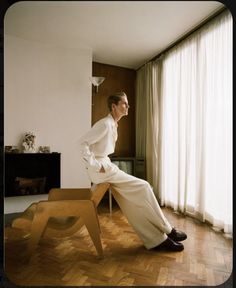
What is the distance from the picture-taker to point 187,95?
74.4 inches

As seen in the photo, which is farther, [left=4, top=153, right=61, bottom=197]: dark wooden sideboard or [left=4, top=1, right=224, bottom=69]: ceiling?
[left=4, top=153, right=61, bottom=197]: dark wooden sideboard

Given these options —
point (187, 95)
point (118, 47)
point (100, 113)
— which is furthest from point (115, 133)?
point (187, 95)

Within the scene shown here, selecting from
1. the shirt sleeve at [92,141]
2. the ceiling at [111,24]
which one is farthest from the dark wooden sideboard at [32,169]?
the ceiling at [111,24]

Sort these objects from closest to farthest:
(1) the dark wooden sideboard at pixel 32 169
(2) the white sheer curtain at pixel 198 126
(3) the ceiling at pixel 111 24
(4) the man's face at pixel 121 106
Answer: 1. (3) the ceiling at pixel 111 24
2. (1) the dark wooden sideboard at pixel 32 169
3. (4) the man's face at pixel 121 106
4. (2) the white sheer curtain at pixel 198 126

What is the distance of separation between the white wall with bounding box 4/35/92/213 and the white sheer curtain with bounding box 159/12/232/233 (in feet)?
2.25

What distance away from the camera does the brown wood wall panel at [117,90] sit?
4.87 ft

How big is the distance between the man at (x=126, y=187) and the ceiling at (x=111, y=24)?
0.34 meters

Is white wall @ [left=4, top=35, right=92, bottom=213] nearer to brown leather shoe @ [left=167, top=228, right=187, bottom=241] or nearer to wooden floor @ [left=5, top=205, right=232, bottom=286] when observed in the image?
wooden floor @ [left=5, top=205, right=232, bottom=286]

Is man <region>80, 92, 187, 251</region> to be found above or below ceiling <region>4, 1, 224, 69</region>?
below

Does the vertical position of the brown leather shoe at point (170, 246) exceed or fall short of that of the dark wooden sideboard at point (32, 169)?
it falls short

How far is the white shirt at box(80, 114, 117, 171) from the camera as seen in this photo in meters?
1.30

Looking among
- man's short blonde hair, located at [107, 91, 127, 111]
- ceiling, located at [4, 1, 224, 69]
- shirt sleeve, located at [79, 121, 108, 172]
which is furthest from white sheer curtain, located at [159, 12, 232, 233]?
shirt sleeve, located at [79, 121, 108, 172]

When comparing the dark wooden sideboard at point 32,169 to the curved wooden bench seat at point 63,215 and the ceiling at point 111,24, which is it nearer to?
the curved wooden bench seat at point 63,215

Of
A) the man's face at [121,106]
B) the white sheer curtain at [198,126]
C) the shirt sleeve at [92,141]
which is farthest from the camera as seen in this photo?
the white sheer curtain at [198,126]
